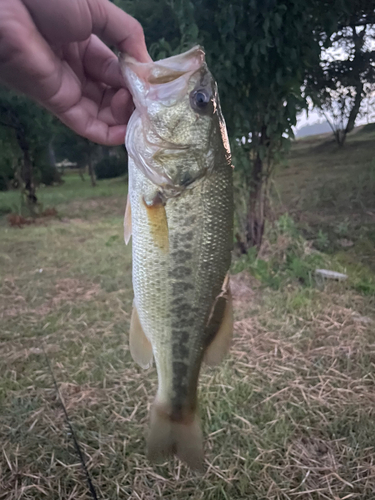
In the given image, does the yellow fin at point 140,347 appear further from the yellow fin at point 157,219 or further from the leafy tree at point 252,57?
the leafy tree at point 252,57

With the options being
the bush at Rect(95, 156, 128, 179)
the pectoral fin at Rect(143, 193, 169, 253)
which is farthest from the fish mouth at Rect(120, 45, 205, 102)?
the bush at Rect(95, 156, 128, 179)

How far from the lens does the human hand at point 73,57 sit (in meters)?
1.17

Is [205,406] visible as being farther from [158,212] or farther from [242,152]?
[242,152]

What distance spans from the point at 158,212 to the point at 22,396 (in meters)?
1.64

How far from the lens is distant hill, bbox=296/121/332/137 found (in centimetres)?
374

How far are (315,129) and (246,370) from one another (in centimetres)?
275

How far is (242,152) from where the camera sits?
137 inches

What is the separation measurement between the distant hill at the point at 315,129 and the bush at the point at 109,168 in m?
7.84

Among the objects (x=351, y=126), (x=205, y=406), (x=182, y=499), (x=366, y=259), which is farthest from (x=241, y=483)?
(x=351, y=126)

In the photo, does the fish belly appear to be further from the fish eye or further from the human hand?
the human hand

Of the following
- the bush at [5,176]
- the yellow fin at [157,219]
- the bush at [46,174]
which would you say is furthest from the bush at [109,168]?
the yellow fin at [157,219]

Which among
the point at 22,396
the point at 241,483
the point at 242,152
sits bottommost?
the point at 241,483

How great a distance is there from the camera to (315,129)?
3.84m

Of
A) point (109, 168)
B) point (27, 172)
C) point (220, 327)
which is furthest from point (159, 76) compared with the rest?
point (109, 168)
